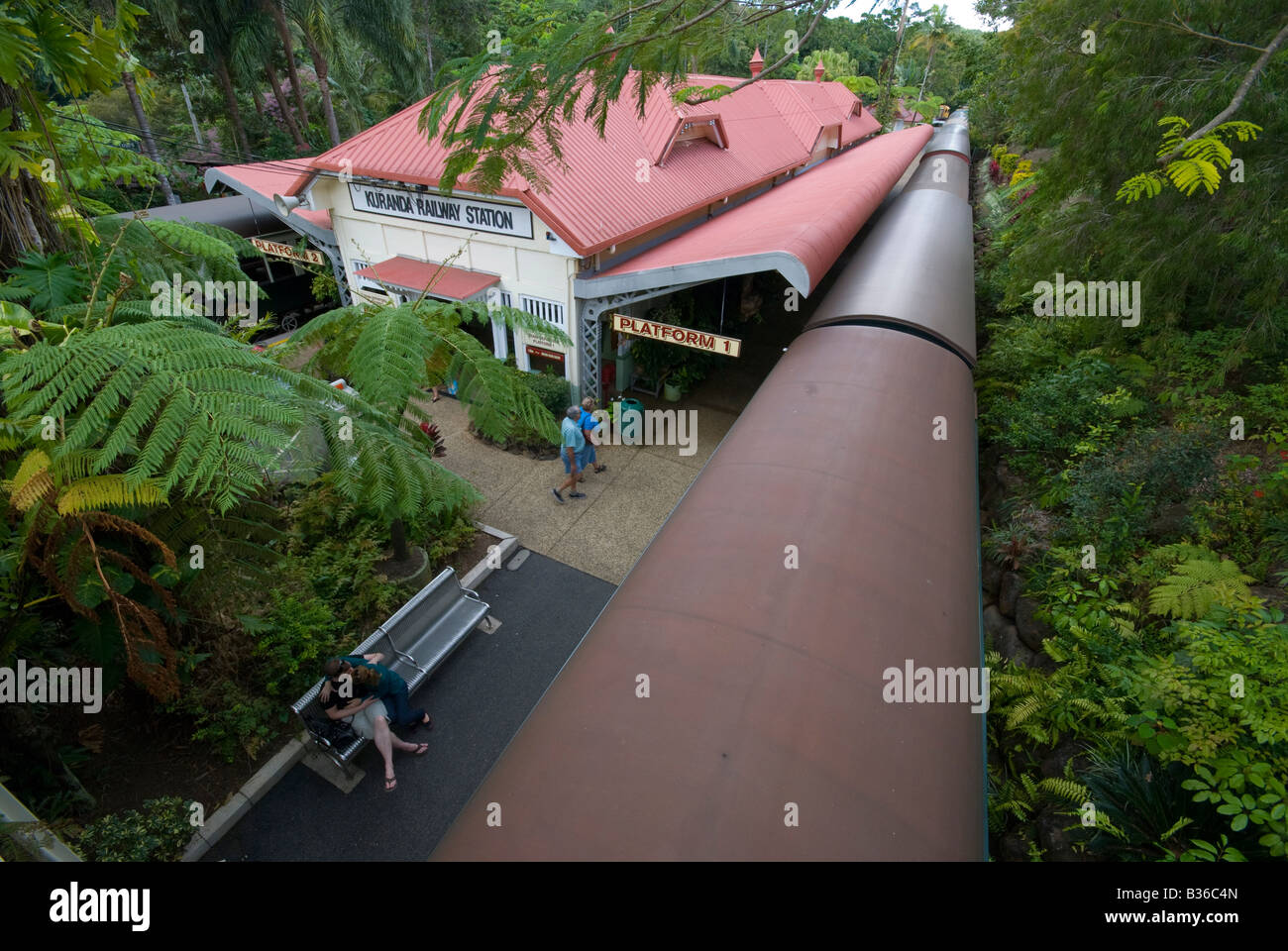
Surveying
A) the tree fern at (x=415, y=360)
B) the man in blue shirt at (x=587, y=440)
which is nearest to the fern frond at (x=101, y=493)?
the tree fern at (x=415, y=360)

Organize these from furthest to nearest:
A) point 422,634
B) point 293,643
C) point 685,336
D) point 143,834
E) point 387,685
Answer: point 685,336 < point 422,634 < point 293,643 < point 387,685 < point 143,834

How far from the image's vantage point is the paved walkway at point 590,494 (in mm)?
8422

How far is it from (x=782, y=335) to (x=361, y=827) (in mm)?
13083

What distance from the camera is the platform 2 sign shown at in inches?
347

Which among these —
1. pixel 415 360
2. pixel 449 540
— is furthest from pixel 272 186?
pixel 415 360

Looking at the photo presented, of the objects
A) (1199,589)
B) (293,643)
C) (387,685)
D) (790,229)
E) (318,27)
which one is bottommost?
(293,643)

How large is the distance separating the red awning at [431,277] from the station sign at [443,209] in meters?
0.82

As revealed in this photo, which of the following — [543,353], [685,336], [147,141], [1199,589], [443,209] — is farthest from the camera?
[147,141]

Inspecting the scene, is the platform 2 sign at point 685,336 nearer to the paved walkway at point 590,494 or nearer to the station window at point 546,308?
the station window at point 546,308

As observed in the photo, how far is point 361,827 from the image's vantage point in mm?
5125

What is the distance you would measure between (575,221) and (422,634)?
703cm

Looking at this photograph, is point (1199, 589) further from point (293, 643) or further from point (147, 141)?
point (147, 141)

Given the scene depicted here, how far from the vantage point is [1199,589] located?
423 cm

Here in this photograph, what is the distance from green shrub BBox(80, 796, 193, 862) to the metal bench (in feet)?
3.50
